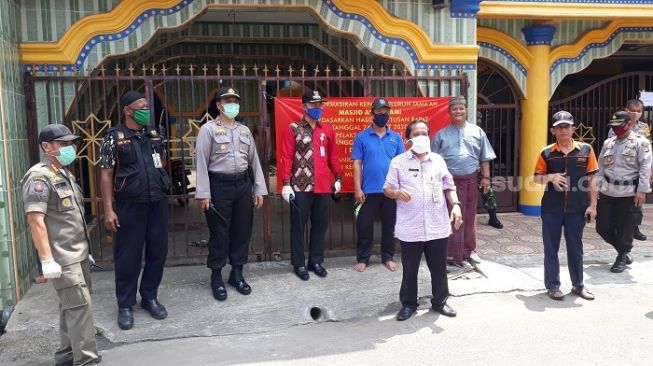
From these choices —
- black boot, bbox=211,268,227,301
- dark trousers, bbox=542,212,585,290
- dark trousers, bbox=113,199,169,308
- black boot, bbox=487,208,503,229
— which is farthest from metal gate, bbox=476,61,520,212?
dark trousers, bbox=113,199,169,308

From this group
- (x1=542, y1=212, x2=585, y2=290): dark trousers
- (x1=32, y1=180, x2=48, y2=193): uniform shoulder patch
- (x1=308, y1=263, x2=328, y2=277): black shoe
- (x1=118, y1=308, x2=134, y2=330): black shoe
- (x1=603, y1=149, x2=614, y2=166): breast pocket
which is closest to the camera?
(x1=32, y1=180, x2=48, y2=193): uniform shoulder patch

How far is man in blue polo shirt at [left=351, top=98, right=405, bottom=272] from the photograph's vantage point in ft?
17.0

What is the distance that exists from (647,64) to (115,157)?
1053 centimetres

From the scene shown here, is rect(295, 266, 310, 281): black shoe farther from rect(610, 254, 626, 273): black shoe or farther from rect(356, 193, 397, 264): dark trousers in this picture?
rect(610, 254, 626, 273): black shoe

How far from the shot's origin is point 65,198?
11.4 feet

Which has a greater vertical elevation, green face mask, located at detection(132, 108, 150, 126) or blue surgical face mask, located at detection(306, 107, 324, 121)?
blue surgical face mask, located at detection(306, 107, 324, 121)

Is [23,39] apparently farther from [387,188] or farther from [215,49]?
[215,49]

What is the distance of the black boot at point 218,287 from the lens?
4.73 metres

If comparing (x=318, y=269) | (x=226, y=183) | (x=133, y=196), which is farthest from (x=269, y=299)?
(x=133, y=196)

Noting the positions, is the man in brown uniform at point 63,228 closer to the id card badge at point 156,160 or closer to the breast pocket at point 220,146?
the id card badge at point 156,160

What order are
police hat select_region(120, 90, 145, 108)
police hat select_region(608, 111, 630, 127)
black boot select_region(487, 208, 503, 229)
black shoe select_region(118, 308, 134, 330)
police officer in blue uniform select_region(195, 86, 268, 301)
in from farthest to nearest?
black boot select_region(487, 208, 503, 229) → police hat select_region(608, 111, 630, 127) → police officer in blue uniform select_region(195, 86, 268, 301) → black shoe select_region(118, 308, 134, 330) → police hat select_region(120, 90, 145, 108)

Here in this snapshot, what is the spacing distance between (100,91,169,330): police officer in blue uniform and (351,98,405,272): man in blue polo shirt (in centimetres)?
182

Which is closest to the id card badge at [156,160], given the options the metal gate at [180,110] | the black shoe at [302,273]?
the metal gate at [180,110]

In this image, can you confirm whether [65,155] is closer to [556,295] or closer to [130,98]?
[130,98]
